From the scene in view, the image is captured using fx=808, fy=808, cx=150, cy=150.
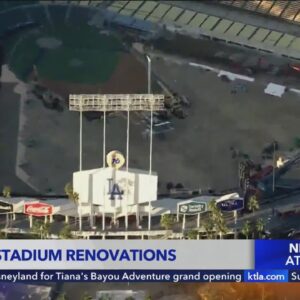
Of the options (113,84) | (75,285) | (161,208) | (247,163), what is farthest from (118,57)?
(75,285)

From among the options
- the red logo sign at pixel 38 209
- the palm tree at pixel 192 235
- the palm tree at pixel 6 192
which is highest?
the palm tree at pixel 6 192

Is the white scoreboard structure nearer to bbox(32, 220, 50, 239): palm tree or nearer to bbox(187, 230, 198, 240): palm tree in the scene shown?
bbox(32, 220, 50, 239): palm tree

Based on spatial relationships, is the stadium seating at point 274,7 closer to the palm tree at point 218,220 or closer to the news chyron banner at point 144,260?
the palm tree at point 218,220

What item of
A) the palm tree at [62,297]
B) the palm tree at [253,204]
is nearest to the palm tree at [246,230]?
the palm tree at [253,204]

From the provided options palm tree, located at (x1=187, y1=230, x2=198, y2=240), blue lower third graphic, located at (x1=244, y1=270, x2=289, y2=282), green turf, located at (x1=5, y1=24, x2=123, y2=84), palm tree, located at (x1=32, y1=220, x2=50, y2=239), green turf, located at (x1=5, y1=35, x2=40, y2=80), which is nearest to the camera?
blue lower third graphic, located at (x1=244, y1=270, x2=289, y2=282)

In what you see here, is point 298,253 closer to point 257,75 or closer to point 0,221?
point 0,221

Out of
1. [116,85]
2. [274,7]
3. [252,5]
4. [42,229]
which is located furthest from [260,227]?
[252,5]

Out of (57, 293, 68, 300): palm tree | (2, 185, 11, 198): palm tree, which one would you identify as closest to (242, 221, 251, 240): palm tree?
(57, 293, 68, 300): palm tree
